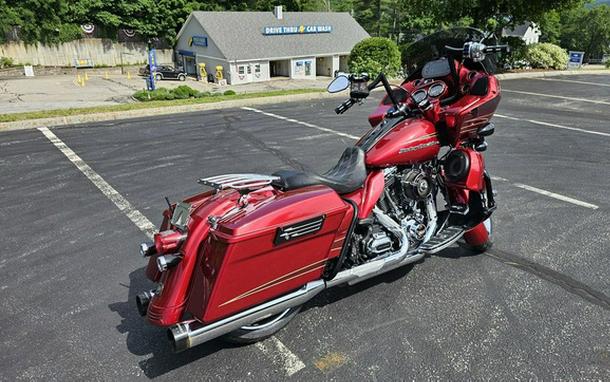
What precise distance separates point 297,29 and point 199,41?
848cm

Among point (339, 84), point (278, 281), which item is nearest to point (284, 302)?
point (278, 281)

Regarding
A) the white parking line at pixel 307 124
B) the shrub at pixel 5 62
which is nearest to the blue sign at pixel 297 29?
the shrub at pixel 5 62

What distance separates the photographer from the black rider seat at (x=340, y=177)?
Result: 2.88 m

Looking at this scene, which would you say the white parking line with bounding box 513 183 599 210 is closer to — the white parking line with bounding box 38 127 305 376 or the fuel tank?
the fuel tank

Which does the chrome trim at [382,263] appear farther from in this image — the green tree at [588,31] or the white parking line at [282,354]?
the green tree at [588,31]

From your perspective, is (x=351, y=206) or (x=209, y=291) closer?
(x=209, y=291)

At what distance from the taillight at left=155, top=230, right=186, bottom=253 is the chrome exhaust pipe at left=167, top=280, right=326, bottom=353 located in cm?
45

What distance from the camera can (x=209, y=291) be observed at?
2.46 m

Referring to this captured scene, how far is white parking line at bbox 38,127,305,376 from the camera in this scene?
9.49ft

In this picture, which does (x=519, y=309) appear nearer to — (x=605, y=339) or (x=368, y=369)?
(x=605, y=339)

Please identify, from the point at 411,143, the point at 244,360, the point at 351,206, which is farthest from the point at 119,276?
the point at 411,143

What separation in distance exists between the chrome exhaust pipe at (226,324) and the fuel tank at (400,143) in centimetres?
116

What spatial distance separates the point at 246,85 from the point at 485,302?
30.7 m

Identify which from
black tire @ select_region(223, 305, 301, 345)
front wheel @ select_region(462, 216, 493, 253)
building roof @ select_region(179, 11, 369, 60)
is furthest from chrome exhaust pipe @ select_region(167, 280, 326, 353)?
building roof @ select_region(179, 11, 369, 60)
